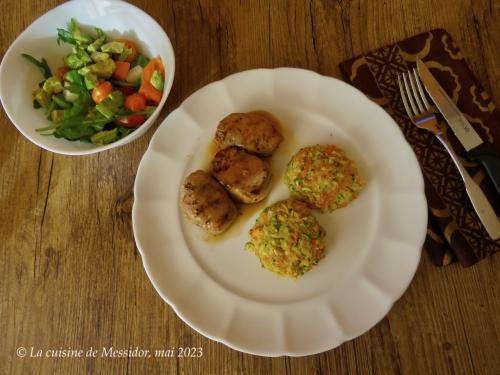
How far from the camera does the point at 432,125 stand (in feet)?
6.52

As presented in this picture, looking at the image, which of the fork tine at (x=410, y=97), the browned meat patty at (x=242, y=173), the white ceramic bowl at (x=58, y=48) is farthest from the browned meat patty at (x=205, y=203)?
the fork tine at (x=410, y=97)

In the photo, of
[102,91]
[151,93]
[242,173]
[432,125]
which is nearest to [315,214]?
[242,173]

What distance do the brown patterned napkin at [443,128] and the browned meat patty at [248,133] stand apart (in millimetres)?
583

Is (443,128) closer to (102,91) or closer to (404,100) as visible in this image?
(404,100)

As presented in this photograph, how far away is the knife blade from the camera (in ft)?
6.23

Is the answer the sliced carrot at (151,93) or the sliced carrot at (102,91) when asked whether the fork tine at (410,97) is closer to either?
the sliced carrot at (151,93)

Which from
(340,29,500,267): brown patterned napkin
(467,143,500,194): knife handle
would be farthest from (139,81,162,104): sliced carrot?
(467,143,500,194): knife handle

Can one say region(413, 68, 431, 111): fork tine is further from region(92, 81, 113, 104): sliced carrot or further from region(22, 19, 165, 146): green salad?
region(92, 81, 113, 104): sliced carrot

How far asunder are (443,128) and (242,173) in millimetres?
1063

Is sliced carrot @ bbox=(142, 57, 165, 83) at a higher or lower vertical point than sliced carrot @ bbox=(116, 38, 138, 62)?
lower

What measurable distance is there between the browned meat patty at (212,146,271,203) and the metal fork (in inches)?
32.1

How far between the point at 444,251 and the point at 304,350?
83cm

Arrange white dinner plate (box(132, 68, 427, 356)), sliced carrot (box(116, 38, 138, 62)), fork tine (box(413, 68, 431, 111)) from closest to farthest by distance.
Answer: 1. white dinner plate (box(132, 68, 427, 356))
2. fork tine (box(413, 68, 431, 111))
3. sliced carrot (box(116, 38, 138, 62))

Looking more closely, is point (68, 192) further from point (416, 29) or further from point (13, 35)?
point (416, 29)
